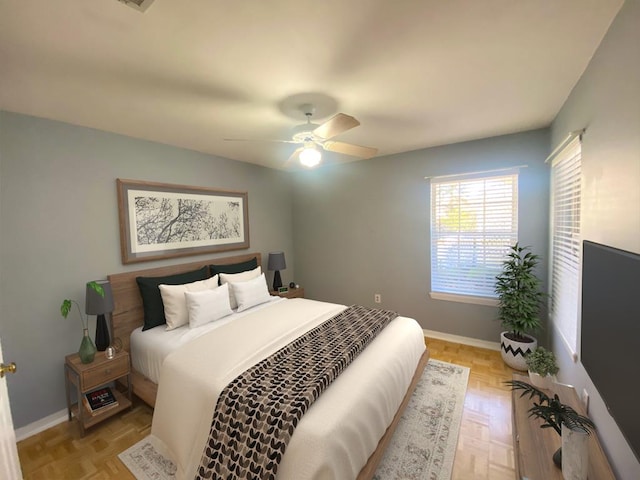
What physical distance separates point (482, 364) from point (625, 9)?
2.93m

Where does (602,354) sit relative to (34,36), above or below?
below

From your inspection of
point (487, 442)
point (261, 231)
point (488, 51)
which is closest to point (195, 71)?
point (488, 51)

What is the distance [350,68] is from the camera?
1630mm

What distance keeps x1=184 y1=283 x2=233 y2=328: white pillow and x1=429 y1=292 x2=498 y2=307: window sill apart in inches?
101

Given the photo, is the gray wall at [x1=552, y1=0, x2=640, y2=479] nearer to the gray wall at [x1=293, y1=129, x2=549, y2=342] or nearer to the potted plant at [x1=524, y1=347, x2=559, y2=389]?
the potted plant at [x1=524, y1=347, x2=559, y2=389]

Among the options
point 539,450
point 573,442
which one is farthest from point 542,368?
point 573,442

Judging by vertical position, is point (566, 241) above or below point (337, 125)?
below

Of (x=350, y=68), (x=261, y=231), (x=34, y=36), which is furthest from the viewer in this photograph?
(x=261, y=231)

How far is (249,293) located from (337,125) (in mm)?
2040

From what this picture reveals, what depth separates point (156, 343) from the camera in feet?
7.62

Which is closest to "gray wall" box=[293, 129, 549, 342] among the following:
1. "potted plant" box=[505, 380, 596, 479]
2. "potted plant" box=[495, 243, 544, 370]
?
"potted plant" box=[495, 243, 544, 370]

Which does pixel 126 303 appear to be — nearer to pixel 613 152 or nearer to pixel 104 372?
pixel 104 372

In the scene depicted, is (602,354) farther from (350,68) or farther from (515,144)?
(515,144)

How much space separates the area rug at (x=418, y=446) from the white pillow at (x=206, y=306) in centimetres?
91
